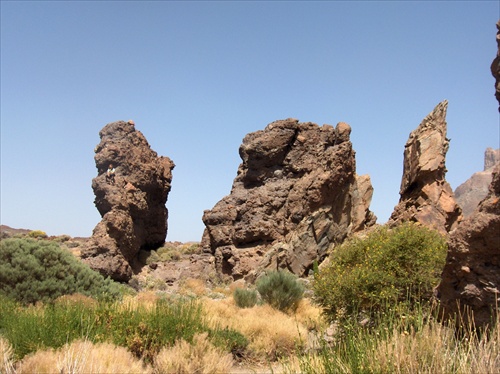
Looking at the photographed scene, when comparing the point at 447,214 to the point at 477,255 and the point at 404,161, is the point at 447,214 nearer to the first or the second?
the point at 404,161

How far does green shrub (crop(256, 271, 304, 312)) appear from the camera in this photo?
622 inches

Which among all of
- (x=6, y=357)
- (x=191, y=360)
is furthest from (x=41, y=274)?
(x=191, y=360)

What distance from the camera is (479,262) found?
17.4 feet

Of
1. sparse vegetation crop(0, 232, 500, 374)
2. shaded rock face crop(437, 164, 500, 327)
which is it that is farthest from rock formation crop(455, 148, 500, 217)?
shaded rock face crop(437, 164, 500, 327)

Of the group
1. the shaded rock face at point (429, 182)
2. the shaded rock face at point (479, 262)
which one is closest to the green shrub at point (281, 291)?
the shaded rock face at point (429, 182)

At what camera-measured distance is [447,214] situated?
809 inches

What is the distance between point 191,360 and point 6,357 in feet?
8.97

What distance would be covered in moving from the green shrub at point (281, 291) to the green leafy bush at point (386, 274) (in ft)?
15.7

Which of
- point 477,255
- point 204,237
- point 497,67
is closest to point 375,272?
point 477,255

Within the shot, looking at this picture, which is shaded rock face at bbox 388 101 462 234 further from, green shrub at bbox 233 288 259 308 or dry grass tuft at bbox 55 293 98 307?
dry grass tuft at bbox 55 293 98 307

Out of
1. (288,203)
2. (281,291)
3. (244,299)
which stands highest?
(288,203)

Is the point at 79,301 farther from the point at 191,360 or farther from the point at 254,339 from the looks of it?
the point at 254,339

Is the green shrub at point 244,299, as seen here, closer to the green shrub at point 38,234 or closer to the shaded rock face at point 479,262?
the shaded rock face at point 479,262

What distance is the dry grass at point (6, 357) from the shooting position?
604cm
